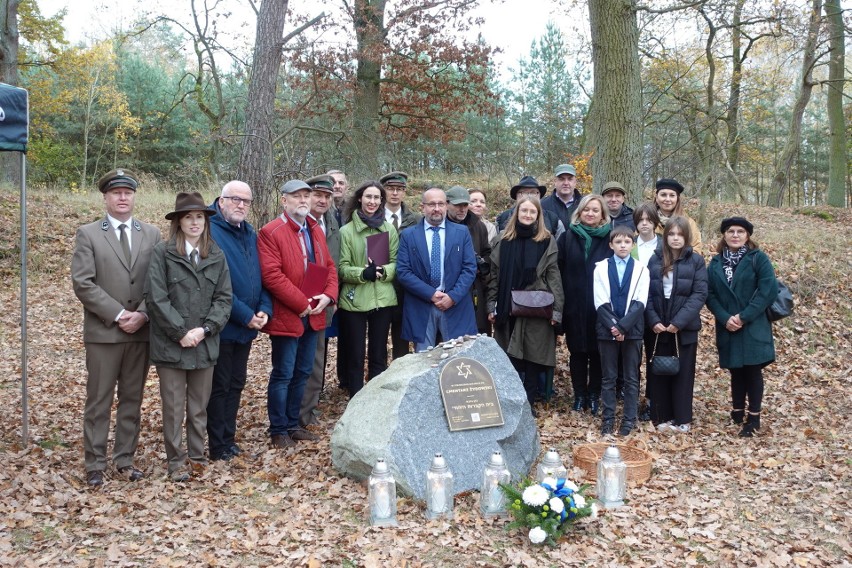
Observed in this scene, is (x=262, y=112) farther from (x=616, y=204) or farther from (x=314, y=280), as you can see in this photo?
(x=616, y=204)

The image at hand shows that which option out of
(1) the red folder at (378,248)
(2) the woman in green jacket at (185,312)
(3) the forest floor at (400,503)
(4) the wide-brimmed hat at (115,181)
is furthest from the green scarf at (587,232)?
(4) the wide-brimmed hat at (115,181)

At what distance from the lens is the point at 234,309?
5430 mm

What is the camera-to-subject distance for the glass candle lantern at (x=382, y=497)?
14.5ft

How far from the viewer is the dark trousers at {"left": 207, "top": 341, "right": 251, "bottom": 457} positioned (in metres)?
5.57

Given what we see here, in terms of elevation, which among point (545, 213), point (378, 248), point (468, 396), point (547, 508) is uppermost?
point (545, 213)

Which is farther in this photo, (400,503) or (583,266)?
(583,266)

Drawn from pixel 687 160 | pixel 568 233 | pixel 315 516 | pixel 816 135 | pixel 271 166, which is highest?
pixel 816 135

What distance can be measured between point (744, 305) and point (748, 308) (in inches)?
4.1

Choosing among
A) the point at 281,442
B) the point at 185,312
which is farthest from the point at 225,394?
the point at 185,312

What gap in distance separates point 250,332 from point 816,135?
28911 mm

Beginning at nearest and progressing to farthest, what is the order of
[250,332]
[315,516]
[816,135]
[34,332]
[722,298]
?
1. [315,516]
2. [250,332]
3. [722,298]
4. [34,332]
5. [816,135]

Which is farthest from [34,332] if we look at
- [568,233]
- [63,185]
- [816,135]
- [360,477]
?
[816,135]

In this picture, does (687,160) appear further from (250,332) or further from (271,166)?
(250,332)

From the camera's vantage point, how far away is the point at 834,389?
7863 millimetres
